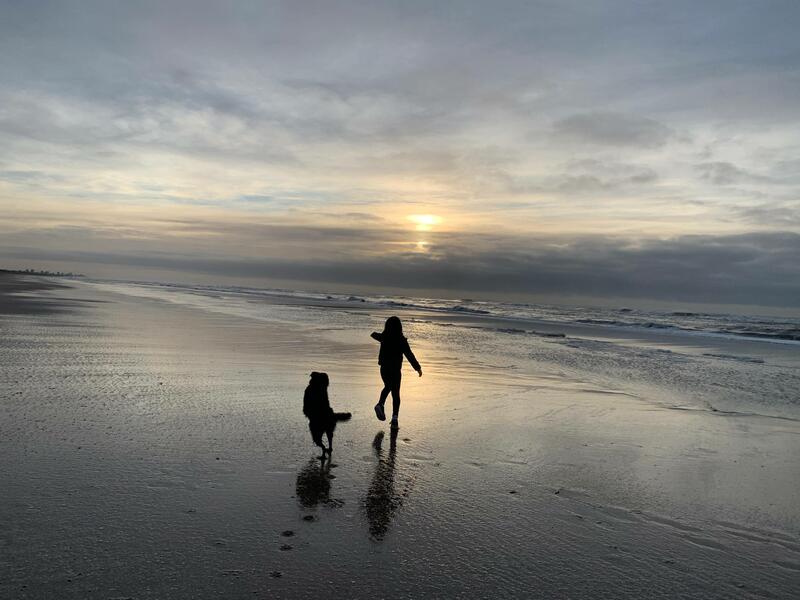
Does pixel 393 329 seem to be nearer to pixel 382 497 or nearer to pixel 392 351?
pixel 392 351

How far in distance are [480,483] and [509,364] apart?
1038 cm

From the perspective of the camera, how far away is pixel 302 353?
1555 centimetres

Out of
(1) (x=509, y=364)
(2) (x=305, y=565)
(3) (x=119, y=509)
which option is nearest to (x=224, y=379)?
(3) (x=119, y=509)

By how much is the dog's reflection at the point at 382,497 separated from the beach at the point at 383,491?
0.03m

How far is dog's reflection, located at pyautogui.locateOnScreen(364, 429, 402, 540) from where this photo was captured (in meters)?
4.49

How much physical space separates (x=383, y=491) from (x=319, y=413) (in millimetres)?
1377

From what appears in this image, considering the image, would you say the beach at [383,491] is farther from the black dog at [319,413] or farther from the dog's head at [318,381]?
the dog's head at [318,381]

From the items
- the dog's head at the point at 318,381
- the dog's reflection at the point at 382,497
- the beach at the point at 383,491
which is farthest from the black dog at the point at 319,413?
the dog's reflection at the point at 382,497

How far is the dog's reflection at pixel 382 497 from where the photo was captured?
449cm

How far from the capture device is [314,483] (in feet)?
17.5

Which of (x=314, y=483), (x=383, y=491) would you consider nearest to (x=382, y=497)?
(x=383, y=491)

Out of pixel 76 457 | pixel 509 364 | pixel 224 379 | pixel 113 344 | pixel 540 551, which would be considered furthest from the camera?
pixel 509 364

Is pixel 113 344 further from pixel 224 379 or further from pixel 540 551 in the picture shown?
pixel 540 551

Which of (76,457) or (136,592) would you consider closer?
(136,592)
